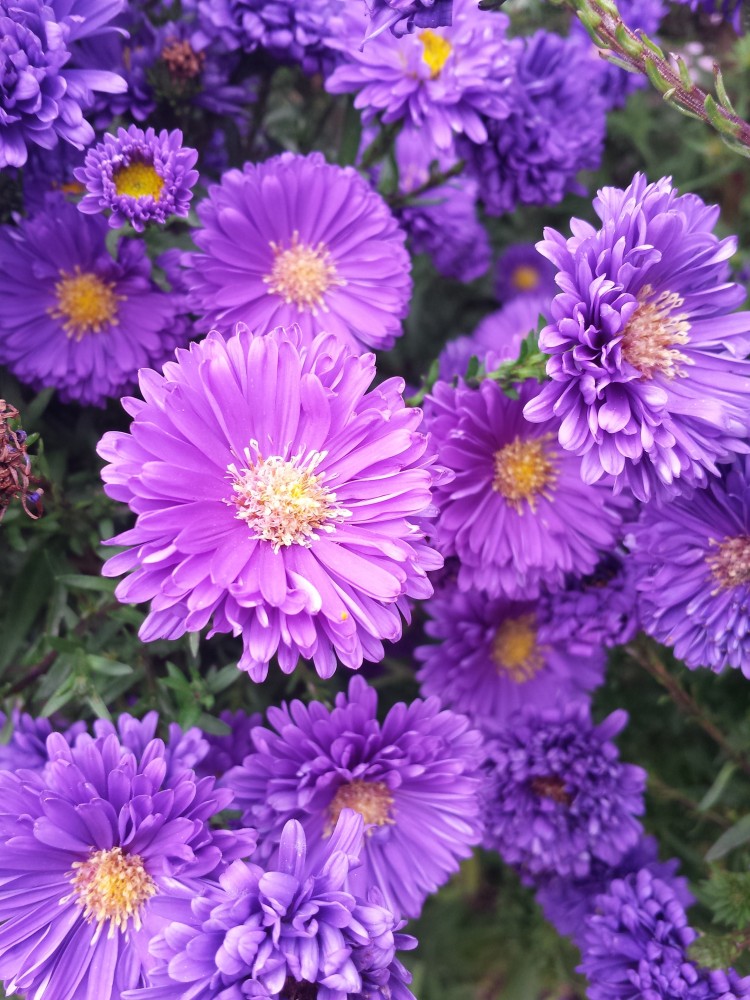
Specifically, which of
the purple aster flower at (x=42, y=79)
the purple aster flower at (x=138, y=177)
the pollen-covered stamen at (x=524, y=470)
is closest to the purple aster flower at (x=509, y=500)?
the pollen-covered stamen at (x=524, y=470)

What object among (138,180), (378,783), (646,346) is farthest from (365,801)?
(138,180)

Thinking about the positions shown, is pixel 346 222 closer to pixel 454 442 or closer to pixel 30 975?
pixel 454 442

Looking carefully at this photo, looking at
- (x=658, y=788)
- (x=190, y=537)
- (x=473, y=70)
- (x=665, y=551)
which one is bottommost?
(x=658, y=788)

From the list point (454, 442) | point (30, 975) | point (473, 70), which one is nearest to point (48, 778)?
point (30, 975)

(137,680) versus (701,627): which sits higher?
(701,627)

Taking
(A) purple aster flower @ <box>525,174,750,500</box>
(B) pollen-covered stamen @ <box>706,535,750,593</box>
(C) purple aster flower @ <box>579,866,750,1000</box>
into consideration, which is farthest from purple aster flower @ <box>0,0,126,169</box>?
(C) purple aster flower @ <box>579,866,750,1000</box>

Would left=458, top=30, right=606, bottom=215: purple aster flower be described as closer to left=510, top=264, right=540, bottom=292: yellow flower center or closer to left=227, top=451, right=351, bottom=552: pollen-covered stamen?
left=510, top=264, right=540, bottom=292: yellow flower center
